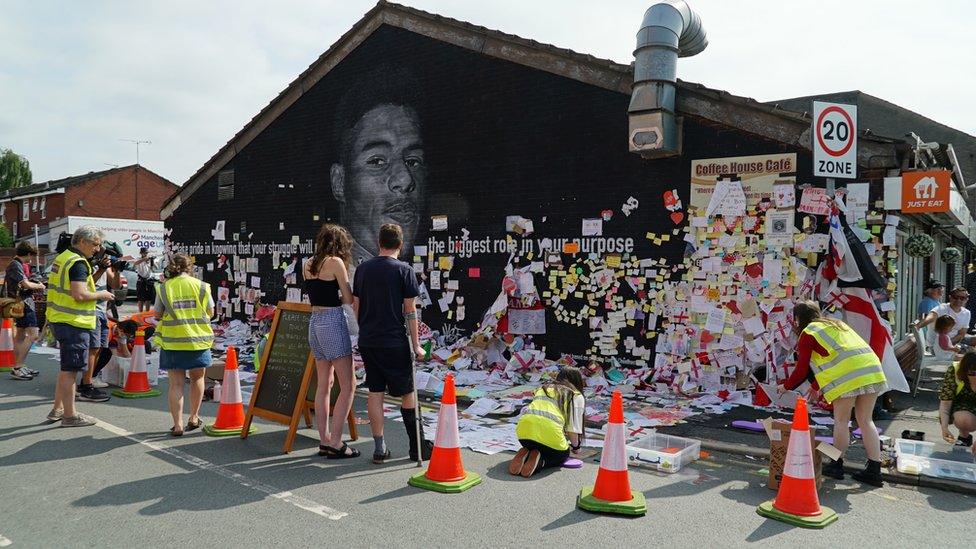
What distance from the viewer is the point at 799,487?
4.64 m

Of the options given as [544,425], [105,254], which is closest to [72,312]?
[105,254]

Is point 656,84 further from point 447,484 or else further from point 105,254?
point 105,254

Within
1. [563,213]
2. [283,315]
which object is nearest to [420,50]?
[563,213]

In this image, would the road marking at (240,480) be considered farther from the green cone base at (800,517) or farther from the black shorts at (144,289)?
the black shorts at (144,289)

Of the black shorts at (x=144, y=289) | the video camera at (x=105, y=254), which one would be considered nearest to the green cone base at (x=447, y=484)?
the video camera at (x=105, y=254)

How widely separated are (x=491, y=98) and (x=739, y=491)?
8.20 m

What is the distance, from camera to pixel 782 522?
4.56 meters

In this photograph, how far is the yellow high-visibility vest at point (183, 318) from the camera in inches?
261

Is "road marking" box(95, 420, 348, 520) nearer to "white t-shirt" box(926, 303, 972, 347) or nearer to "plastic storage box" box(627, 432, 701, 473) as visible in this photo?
"plastic storage box" box(627, 432, 701, 473)

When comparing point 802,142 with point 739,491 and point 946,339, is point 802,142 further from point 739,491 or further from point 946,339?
point 739,491

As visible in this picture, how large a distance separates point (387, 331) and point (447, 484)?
138 cm

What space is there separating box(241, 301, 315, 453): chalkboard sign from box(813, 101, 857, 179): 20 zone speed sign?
585 cm

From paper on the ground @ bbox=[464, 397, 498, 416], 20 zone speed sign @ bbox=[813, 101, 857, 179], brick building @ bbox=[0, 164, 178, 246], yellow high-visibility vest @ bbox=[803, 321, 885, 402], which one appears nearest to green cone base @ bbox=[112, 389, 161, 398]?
paper on the ground @ bbox=[464, 397, 498, 416]

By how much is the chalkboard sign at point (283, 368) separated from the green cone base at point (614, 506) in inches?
114
